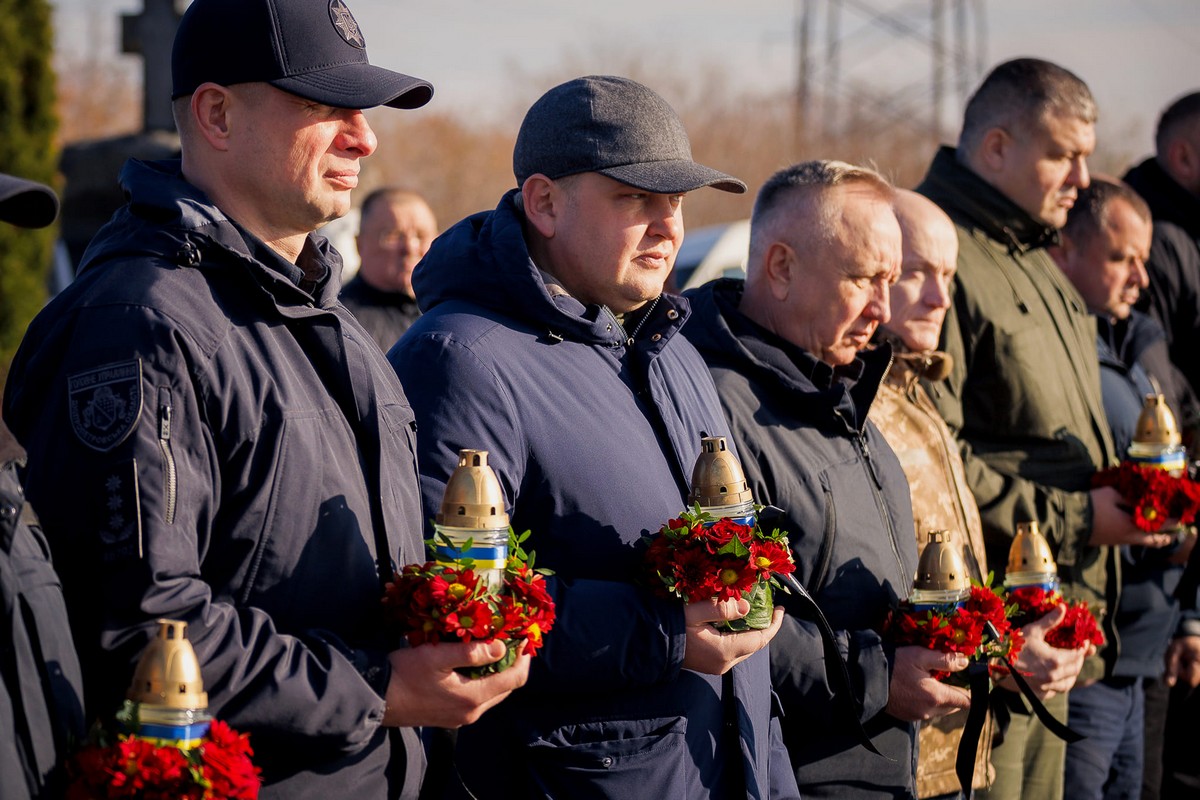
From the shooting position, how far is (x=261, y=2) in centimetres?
286

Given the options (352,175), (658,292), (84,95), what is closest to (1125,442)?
(658,292)


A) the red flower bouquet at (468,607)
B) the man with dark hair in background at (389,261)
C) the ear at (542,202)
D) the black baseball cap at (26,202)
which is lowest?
the man with dark hair in background at (389,261)

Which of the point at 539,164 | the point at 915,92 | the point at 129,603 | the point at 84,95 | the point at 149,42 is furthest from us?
the point at 84,95

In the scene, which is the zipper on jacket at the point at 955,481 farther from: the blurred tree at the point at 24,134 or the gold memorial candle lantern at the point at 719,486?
the blurred tree at the point at 24,134

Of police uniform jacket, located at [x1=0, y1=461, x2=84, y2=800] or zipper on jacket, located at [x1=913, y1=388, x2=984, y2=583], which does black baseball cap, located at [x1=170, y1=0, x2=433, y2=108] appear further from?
zipper on jacket, located at [x1=913, y1=388, x2=984, y2=583]

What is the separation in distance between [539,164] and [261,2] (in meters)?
1.00

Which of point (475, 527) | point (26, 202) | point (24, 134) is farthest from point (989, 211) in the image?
point (24, 134)

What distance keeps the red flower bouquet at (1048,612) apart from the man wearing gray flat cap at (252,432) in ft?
7.24

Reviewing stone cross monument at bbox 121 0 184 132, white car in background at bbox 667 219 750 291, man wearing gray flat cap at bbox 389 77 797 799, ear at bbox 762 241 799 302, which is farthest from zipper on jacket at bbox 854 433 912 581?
stone cross monument at bbox 121 0 184 132

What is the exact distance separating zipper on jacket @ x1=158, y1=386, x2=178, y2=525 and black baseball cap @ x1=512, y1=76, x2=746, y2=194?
1440mm

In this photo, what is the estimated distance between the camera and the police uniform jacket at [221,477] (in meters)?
2.46

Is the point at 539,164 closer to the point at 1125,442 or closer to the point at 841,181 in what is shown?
the point at 841,181

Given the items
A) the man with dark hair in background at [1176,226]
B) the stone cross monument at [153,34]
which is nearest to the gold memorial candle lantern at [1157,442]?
the man with dark hair in background at [1176,226]

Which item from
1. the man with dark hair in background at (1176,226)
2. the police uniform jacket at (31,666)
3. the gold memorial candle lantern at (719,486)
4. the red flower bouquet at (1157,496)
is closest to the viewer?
the police uniform jacket at (31,666)
